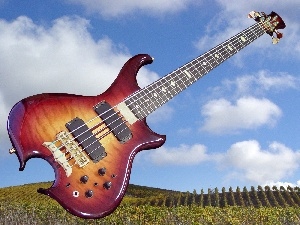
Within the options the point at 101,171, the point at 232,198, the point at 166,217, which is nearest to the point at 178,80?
the point at 101,171

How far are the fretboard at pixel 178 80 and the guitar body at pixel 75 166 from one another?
15 cm

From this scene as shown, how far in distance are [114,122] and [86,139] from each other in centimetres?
32

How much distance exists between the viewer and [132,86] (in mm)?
4652

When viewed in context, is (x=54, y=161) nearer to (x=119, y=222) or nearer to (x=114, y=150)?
(x=114, y=150)

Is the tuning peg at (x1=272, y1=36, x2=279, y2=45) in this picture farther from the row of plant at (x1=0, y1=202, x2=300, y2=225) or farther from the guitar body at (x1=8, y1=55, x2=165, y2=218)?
the row of plant at (x1=0, y1=202, x2=300, y2=225)

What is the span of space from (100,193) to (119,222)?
953 centimetres

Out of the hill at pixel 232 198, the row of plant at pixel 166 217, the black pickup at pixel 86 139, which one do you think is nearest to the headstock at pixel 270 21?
the black pickup at pixel 86 139

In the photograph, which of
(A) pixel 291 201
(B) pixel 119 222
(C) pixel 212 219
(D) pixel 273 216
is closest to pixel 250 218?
(D) pixel 273 216

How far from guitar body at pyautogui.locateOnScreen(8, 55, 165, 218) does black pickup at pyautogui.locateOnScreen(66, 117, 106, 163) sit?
5cm

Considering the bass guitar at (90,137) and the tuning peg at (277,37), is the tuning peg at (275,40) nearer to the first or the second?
the tuning peg at (277,37)

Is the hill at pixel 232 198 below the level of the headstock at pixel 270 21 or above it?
above

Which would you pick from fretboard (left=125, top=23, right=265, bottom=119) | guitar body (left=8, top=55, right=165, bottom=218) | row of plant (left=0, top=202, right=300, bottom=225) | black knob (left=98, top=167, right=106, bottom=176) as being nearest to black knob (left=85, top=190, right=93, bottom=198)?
guitar body (left=8, top=55, right=165, bottom=218)

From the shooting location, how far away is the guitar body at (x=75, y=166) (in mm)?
3965

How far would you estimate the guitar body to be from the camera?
3.96 meters
